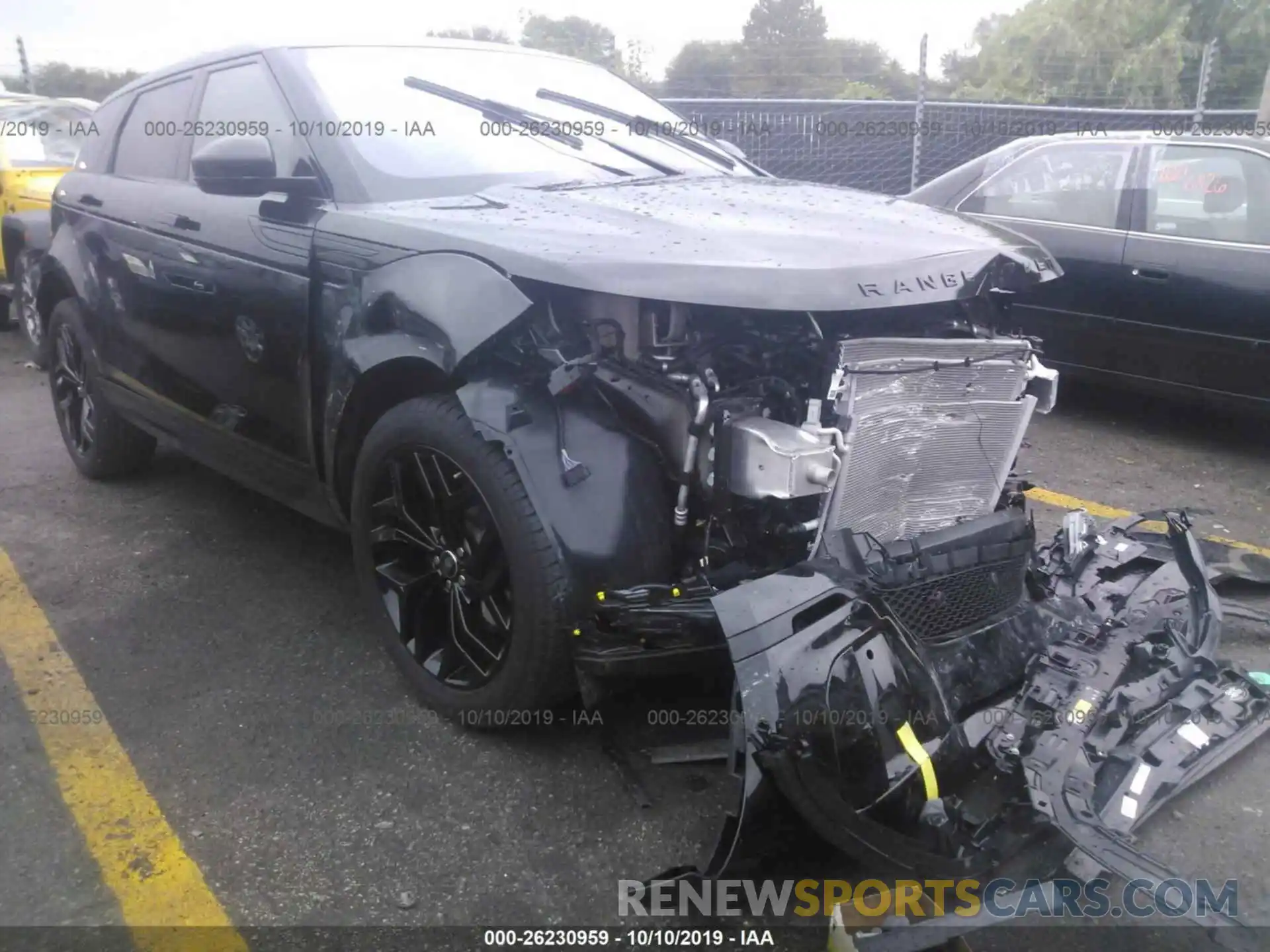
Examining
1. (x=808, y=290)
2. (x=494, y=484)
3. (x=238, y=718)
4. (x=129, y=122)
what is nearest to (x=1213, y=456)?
(x=808, y=290)

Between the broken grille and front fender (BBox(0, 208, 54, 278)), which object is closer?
the broken grille

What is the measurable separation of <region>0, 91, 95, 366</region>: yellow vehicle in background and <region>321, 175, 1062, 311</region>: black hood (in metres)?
4.76

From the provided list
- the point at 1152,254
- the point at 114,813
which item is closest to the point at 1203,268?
the point at 1152,254

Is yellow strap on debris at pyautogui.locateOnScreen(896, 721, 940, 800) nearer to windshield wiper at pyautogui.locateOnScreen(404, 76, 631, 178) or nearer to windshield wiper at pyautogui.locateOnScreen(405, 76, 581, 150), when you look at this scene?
windshield wiper at pyautogui.locateOnScreen(404, 76, 631, 178)

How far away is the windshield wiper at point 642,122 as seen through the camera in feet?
11.7

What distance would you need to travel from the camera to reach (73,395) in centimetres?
484

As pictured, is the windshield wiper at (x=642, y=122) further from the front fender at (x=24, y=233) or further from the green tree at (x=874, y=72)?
the green tree at (x=874, y=72)

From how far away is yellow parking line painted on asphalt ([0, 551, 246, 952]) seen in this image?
2178 mm

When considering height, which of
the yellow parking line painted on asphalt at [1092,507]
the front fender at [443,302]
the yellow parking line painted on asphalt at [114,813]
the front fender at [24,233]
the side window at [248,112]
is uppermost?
the side window at [248,112]

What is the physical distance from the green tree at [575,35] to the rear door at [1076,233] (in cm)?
1125

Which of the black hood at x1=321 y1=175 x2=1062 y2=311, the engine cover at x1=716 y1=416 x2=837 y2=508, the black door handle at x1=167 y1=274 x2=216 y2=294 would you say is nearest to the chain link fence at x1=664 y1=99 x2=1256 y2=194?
the black door handle at x1=167 y1=274 x2=216 y2=294

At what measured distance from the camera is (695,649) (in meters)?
2.28

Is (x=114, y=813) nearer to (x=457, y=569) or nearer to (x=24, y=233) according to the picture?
(x=457, y=569)

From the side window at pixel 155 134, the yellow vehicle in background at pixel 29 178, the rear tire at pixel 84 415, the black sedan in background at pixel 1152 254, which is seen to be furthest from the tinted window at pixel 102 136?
the black sedan in background at pixel 1152 254
